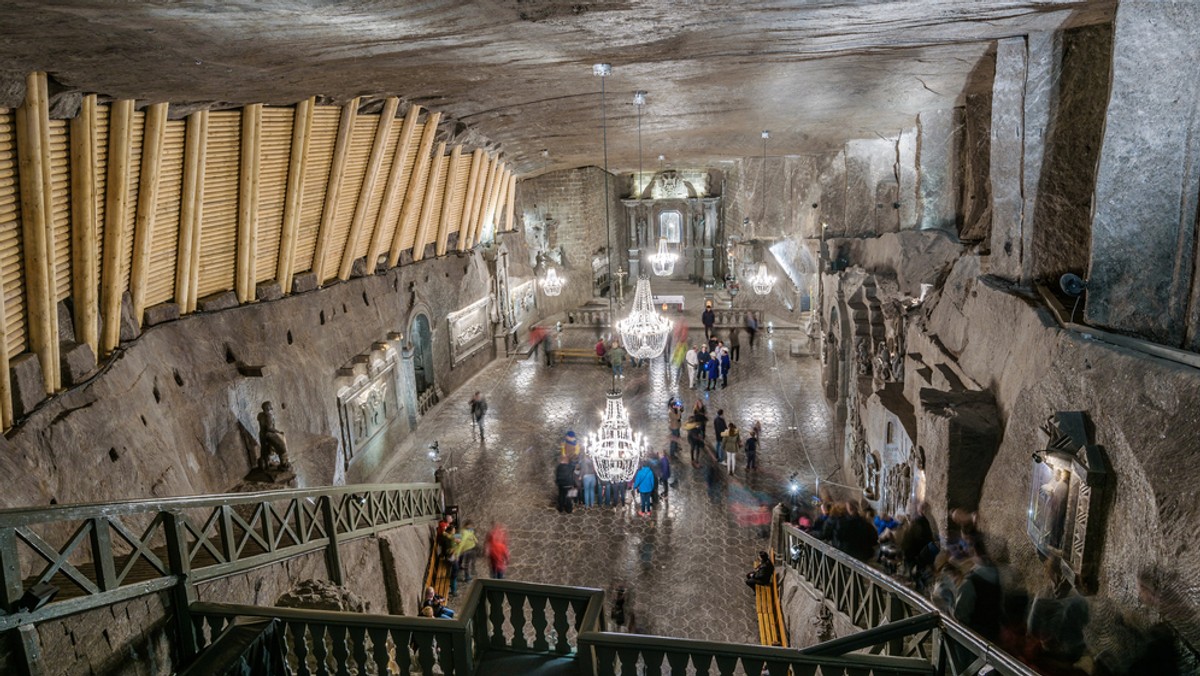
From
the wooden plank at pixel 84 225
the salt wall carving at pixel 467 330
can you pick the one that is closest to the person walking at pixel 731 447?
the salt wall carving at pixel 467 330

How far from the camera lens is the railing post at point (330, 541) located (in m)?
6.16

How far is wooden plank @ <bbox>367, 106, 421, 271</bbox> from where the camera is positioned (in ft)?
32.1

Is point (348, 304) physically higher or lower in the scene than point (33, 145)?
lower

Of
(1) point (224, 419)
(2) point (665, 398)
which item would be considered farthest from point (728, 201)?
(1) point (224, 419)

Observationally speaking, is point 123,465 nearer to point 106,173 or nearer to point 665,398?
point 106,173

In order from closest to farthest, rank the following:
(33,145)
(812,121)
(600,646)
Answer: (600,646) → (33,145) → (812,121)

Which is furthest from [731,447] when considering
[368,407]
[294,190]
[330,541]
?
[294,190]

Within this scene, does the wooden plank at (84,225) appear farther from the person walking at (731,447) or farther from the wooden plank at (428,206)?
the person walking at (731,447)

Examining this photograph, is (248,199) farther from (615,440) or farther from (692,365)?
(692,365)

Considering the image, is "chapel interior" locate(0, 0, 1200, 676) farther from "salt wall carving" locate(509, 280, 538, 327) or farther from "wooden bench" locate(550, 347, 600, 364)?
"salt wall carving" locate(509, 280, 538, 327)

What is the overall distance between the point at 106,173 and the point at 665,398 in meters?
10.9

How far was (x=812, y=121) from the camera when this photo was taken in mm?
12172

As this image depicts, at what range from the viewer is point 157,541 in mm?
6227

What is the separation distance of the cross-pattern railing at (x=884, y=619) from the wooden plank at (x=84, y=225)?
6570 millimetres
